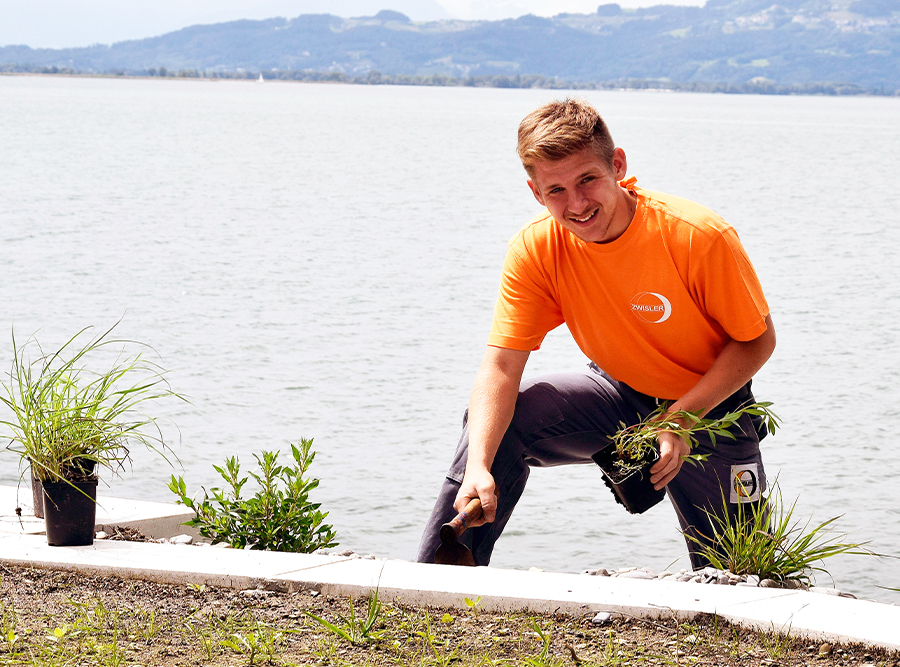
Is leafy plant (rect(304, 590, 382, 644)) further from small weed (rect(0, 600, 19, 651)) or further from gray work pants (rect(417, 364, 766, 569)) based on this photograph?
gray work pants (rect(417, 364, 766, 569))

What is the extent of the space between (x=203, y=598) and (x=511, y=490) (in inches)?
49.5

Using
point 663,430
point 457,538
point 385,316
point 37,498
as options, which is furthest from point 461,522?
point 385,316

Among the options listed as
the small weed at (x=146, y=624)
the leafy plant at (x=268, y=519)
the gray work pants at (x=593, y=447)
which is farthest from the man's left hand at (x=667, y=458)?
the small weed at (x=146, y=624)

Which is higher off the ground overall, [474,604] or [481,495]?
[481,495]

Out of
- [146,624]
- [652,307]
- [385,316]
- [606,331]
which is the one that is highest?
[652,307]

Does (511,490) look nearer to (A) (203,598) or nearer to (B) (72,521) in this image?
(A) (203,598)

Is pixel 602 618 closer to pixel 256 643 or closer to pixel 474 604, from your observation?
pixel 474 604

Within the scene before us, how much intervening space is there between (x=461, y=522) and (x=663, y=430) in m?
0.70

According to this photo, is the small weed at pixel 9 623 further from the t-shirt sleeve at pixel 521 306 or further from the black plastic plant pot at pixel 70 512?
the t-shirt sleeve at pixel 521 306

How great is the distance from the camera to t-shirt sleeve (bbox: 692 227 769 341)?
3.36m

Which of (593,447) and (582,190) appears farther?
(593,447)

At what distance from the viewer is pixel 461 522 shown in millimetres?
3129

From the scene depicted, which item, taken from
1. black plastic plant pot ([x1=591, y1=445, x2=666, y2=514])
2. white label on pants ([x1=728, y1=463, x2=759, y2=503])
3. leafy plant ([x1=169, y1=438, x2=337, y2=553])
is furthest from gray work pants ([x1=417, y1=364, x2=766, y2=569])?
leafy plant ([x1=169, y1=438, x2=337, y2=553])

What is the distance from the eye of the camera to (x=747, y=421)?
3715 mm
